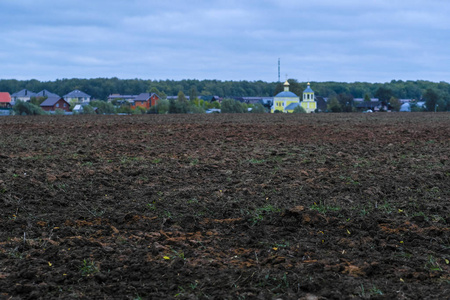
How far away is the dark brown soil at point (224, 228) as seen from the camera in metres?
5.52

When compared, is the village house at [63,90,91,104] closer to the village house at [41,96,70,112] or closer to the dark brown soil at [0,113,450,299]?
the village house at [41,96,70,112]

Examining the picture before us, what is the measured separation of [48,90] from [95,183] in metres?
168

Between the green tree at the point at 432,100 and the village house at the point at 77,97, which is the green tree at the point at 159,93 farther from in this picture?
the green tree at the point at 432,100

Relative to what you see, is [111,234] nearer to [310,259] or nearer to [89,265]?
[89,265]

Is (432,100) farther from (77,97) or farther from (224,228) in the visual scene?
(77,97)

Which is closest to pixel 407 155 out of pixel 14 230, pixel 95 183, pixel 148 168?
pixel 148 168

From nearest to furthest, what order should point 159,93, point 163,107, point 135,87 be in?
point 163,107 → point 159,93 → point 135,87

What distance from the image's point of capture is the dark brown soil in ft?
18.1

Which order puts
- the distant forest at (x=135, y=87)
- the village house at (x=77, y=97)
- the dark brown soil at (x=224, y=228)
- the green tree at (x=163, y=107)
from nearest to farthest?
the dark brown soil at (x=224, y=228) < the green tree at (x=163, y=107) < the village house at (x=77, y=97) < the distant forest at (x=135, y=87)

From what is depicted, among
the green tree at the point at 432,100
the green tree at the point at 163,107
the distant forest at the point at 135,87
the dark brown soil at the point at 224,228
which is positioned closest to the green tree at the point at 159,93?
the distant forest at the point at 135,87

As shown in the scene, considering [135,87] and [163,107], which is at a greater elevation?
[135,87]

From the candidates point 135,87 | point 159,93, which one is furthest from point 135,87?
point 159,93

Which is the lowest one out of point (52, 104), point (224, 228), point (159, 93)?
point (52, 104)

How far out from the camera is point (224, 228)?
7.70 meters
